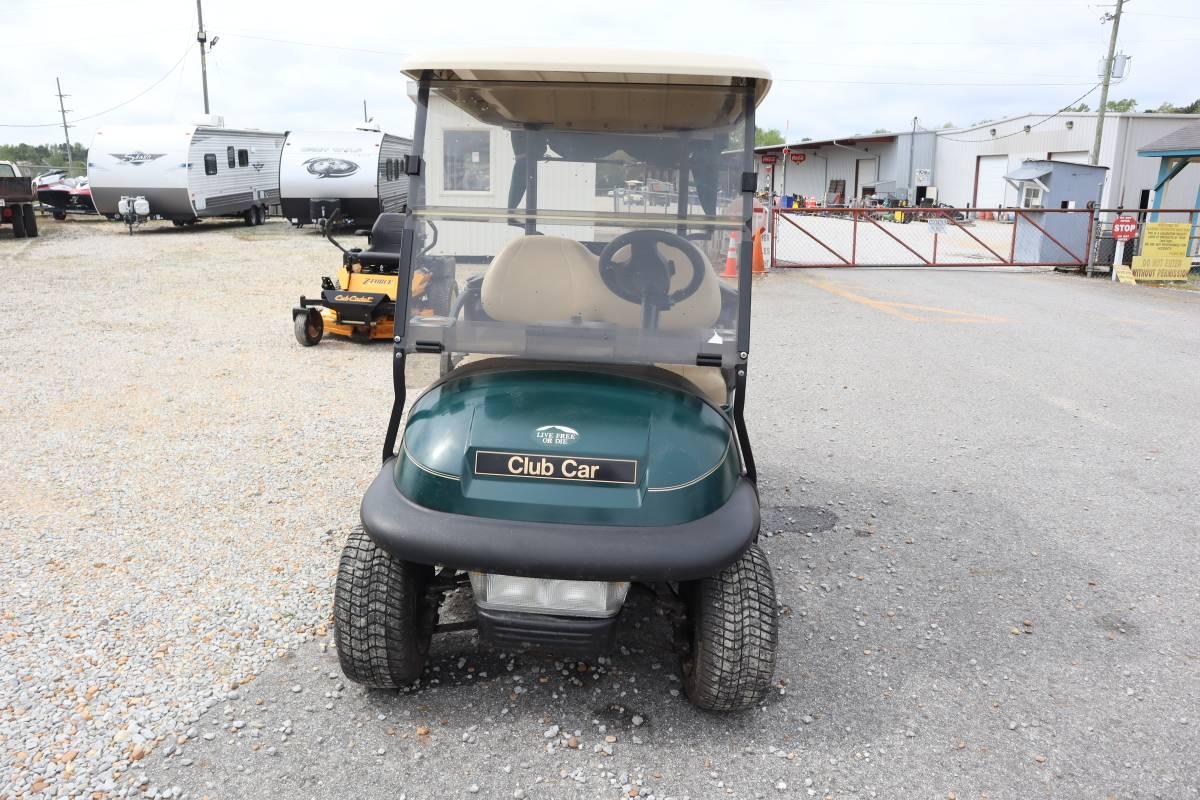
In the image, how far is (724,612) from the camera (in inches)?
109

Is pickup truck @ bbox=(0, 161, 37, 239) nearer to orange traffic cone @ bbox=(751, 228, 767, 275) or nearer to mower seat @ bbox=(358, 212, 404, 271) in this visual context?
mower seat @ bbox=(358, 212, 404, 271)

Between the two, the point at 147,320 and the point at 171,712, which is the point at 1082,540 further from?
the point at 147,320

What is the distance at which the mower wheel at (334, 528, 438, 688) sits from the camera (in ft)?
9.25

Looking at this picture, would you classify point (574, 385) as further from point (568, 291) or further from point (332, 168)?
point (332, 168)

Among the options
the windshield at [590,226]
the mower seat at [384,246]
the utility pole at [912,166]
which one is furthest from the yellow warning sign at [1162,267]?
the utility pole at [912,166]

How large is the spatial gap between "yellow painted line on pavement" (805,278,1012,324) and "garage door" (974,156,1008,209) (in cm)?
2893

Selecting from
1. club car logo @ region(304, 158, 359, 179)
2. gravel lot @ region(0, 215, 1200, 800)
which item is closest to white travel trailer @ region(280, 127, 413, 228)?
club car logo @ region(304, 158, 359, 179)

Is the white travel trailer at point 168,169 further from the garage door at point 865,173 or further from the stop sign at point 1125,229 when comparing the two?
the garage door at point 865,173

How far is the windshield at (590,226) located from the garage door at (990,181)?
3888 centimetres

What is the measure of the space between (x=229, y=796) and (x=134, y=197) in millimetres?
21944

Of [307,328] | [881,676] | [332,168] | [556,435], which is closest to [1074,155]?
[332,168]

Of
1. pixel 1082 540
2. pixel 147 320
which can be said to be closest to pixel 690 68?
pixel 1082 540

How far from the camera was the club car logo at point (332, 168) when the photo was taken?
67.0 feet

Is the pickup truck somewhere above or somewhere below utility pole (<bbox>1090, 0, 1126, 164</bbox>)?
below
